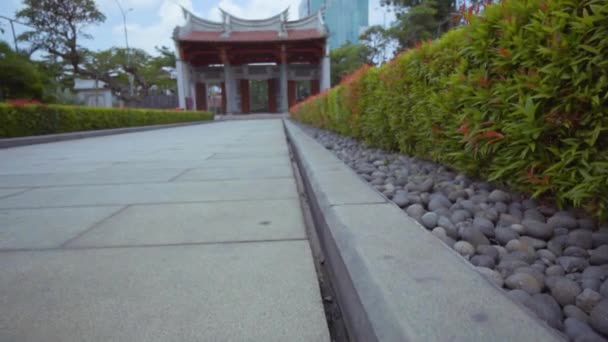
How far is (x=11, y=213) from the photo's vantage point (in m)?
1.82

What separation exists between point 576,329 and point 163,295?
3.45 feet

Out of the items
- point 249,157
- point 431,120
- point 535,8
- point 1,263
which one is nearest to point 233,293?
point 1,263

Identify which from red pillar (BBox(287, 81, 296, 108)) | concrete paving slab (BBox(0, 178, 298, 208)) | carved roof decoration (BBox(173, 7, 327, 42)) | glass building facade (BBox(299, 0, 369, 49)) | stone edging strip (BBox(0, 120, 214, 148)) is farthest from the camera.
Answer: glass building facade (BBox(299, 0, 369, 49))

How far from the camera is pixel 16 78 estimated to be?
1650 cm

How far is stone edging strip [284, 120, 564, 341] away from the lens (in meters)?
0.61

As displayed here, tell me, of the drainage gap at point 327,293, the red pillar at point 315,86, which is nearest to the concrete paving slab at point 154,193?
the drainage gap at point 327,293

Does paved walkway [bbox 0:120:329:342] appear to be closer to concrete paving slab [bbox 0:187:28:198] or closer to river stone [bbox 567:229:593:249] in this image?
concrete paving slab [bbox 0:187:28:198]

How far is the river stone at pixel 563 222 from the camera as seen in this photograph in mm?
1293

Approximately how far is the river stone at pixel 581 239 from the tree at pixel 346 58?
27.2 meters

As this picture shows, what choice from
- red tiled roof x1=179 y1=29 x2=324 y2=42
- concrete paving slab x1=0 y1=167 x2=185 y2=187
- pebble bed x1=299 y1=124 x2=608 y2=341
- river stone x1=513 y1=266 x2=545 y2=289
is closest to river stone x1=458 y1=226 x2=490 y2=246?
pebble bed x1=299 y1=124 x2=608 y2=341

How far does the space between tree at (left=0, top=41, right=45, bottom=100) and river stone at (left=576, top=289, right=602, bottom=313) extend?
72.2 feet

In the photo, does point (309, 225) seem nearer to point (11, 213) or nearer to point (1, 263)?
point (1, 263)

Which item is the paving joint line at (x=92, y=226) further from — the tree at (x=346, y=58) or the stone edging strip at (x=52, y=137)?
the tree at (x=346, y=58)

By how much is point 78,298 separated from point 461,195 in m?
1.74
